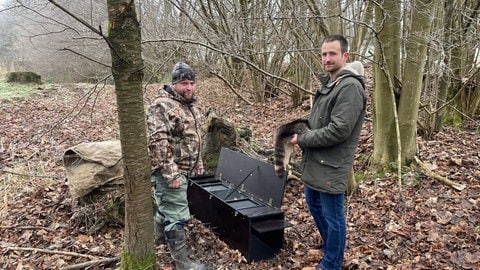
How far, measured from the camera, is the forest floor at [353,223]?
3629 mm

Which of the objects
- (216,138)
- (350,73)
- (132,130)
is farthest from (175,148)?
(216,138)

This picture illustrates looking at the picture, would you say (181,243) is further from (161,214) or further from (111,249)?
(111,249)

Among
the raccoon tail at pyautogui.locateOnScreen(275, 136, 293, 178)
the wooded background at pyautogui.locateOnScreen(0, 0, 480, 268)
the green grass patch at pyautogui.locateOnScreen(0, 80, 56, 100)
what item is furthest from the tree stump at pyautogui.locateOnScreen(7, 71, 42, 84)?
the raccoon tail at pyautogui.locateOnScreen(275, 136, 293, 178)

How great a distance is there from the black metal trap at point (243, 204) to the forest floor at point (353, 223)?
14cm

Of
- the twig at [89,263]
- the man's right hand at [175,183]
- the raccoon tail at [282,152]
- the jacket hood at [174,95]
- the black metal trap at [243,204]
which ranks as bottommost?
the twig at [89,263]

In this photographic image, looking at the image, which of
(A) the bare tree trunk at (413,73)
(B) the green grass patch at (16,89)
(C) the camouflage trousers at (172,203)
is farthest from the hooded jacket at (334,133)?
(B) the green grass patch at (16,89)

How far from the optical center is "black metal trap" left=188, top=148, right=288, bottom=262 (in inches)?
145

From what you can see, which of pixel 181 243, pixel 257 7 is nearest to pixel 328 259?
pixel 181 243

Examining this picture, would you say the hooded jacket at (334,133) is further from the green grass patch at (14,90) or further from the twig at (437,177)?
the green grass patch at (14,90)

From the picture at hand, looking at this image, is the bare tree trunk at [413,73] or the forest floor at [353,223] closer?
the forest floor at [353,223]

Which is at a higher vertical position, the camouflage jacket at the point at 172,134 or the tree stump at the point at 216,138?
the camouflage jacket at the point at 172,134

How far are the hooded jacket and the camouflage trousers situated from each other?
4.20 ft

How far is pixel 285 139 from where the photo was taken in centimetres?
349

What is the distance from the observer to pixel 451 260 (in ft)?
11.0
